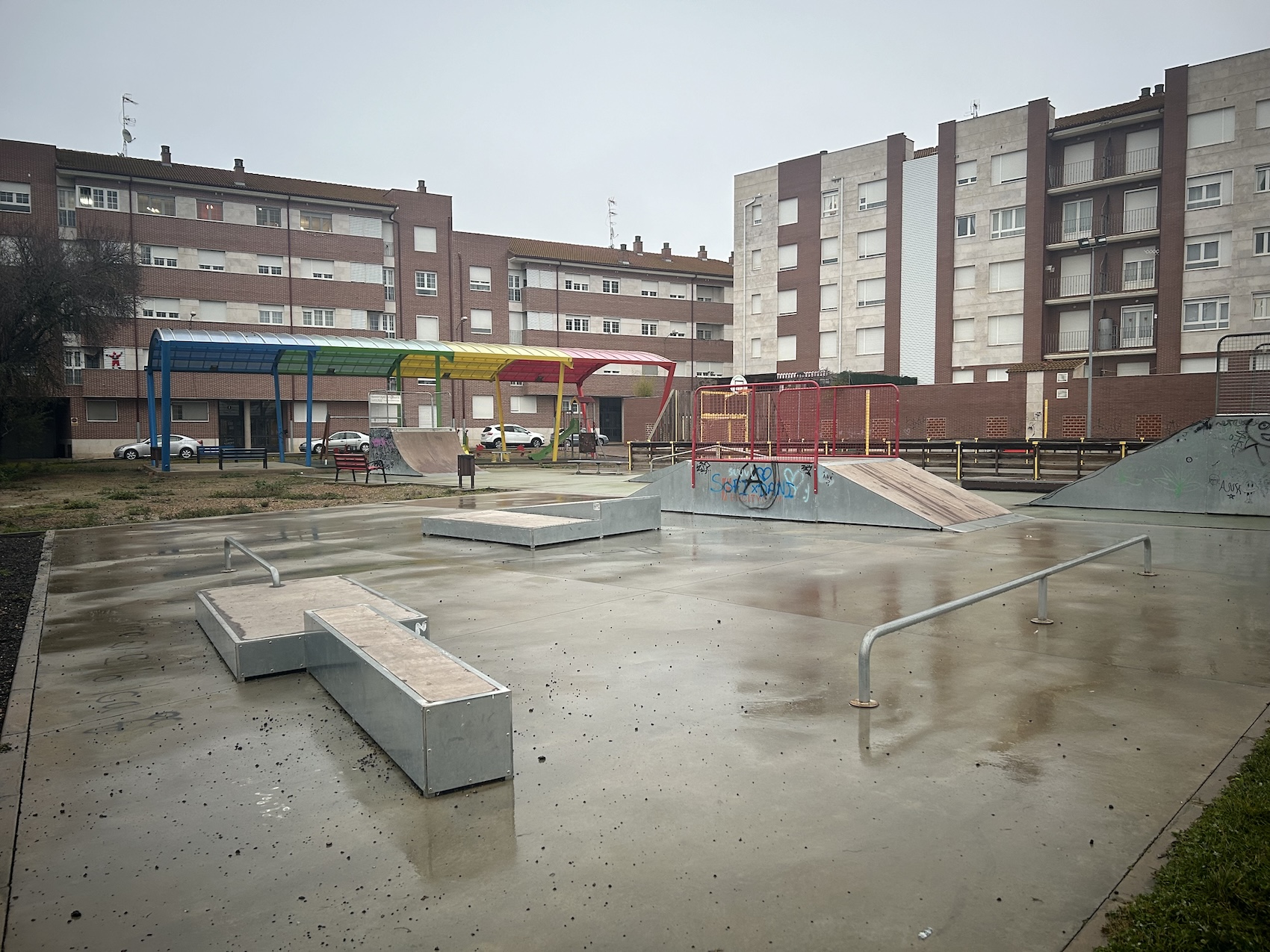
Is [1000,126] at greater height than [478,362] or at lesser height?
greater

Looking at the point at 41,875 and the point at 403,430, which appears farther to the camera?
the point at 403,430

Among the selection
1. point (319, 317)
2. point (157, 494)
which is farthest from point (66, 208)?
point (157, 494)

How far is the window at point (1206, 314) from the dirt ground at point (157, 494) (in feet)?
117

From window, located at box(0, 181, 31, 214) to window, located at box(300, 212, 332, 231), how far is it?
45.2 ft

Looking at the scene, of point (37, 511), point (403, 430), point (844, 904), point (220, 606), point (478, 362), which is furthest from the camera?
point (478, 362)

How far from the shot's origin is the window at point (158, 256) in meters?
48.5

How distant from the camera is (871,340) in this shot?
50438 millimetres

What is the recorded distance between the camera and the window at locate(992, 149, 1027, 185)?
4453cm

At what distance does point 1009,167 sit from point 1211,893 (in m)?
48.8

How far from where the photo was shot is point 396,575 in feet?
32.1

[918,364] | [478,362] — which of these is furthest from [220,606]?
[918,364]

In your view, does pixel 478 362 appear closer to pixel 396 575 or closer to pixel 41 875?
pixel 396 575

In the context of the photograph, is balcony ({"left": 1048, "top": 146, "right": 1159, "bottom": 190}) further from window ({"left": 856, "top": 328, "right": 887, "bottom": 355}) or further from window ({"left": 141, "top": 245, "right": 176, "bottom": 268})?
window ({"left": 141, "top": 245, "right": 176, "bottom": 268})

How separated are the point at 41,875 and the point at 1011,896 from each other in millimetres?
3635
